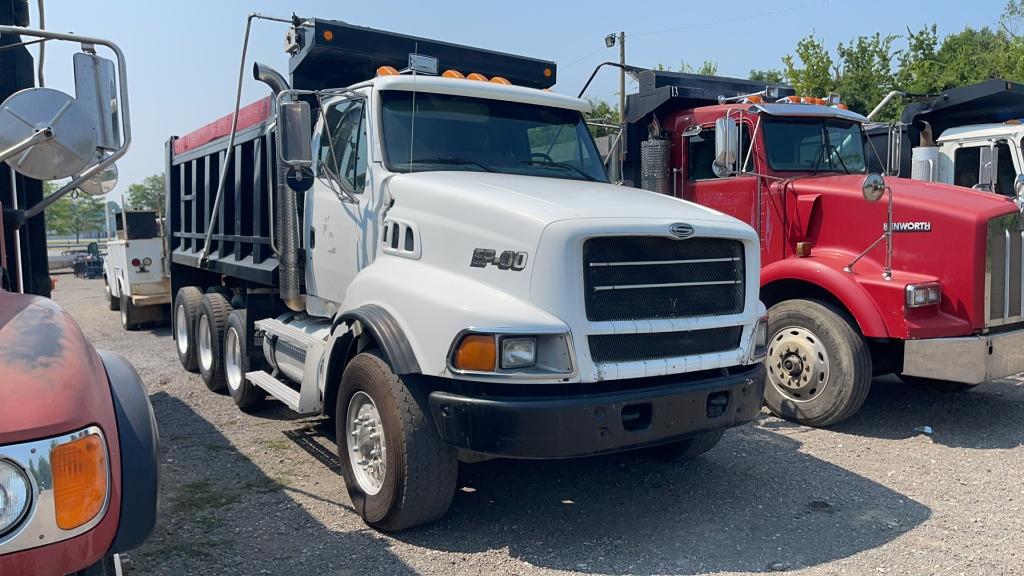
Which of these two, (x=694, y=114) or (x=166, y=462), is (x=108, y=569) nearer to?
(x=166, y=462)

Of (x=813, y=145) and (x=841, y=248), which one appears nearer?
(x=841, y=248)

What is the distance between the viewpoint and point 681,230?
→ 13.3 feet

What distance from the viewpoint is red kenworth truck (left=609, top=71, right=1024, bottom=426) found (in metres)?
5.83

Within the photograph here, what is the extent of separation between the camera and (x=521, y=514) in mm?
4527

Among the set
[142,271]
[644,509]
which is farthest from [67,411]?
[142,271]

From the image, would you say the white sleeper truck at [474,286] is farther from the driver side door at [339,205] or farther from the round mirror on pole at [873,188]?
the round mirror on pole at [873,188]

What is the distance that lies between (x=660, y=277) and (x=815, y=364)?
278 cm

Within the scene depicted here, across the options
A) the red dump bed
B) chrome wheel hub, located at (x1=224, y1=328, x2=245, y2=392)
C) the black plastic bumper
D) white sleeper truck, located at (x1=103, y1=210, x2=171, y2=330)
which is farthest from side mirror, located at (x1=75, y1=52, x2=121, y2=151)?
white sleeper truck, located at (x1=103, y1=210, x2=171, y2=330)

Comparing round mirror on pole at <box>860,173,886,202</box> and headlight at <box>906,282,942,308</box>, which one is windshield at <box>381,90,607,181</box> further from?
headlight at <box>906,282,942,308</box>

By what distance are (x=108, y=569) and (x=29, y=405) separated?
2.12 ft

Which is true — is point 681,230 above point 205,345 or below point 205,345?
above

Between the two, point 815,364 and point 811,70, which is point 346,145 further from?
point 811,70

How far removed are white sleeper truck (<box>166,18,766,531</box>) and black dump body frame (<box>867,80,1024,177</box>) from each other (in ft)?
17.8

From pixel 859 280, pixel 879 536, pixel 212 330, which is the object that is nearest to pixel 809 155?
pixel 859 280
